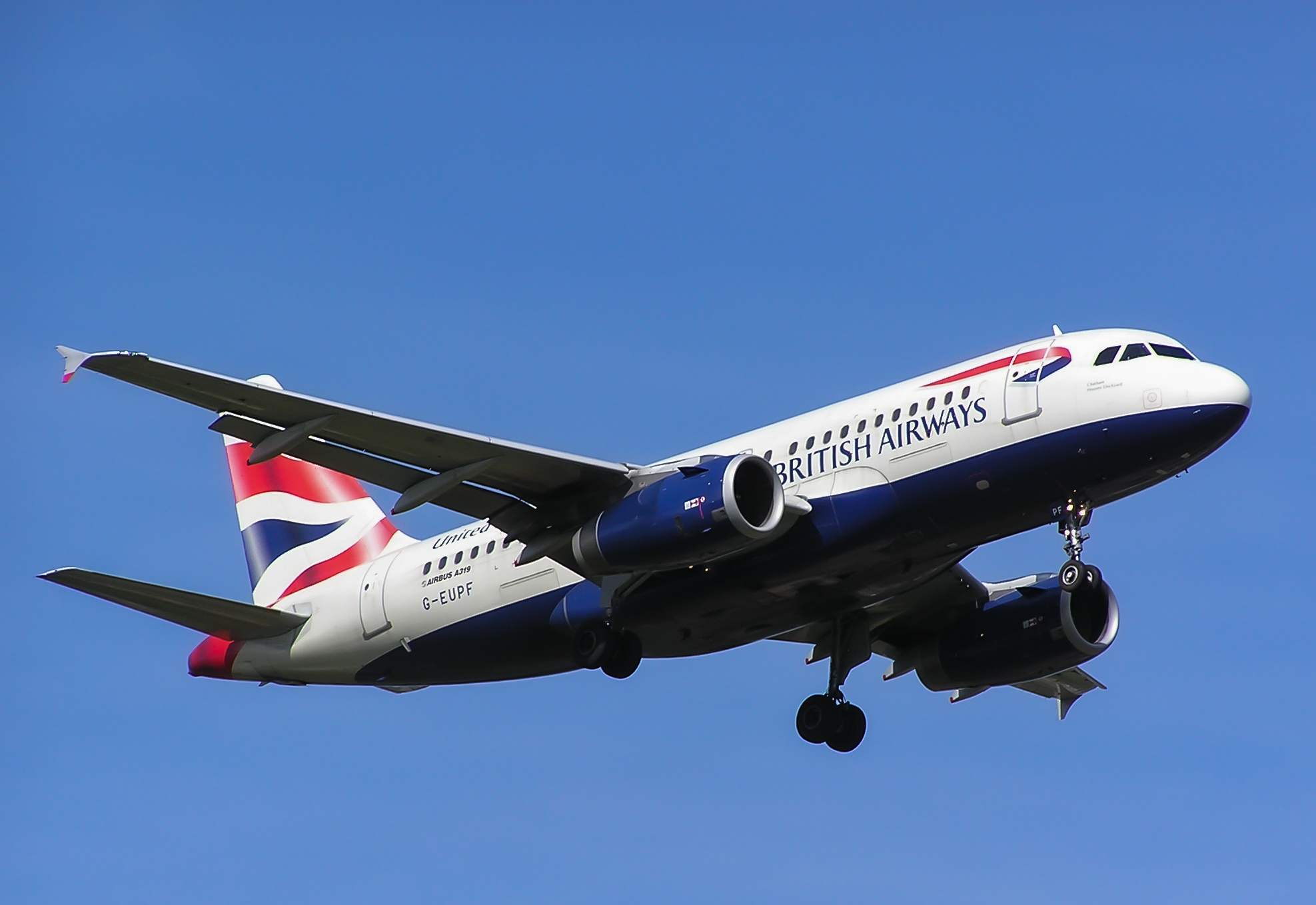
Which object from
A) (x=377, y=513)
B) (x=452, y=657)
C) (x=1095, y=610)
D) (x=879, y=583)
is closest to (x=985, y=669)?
(x=1095, y=610)

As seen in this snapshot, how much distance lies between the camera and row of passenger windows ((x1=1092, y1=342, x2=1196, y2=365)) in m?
27.9

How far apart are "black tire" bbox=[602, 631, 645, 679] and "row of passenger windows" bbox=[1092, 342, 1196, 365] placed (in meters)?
9.17

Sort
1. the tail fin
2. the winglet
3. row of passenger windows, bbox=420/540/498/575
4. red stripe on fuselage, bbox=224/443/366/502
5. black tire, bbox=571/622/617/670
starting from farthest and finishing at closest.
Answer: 1. red stripe on fuselage, bbox=224/443/366/502
2. the tail fin
3. row of passenger windows, bbox=420/540/498/575
4. black tire, bbox=571/622/617/670
5. the winglet

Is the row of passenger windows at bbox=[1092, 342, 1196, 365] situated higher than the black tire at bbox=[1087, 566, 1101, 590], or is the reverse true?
the row of passenger windows at bbox=[1092, 342, 1196, 365]

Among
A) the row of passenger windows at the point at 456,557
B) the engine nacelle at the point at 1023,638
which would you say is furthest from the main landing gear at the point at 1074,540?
the row of passenger windows at the point at 456,557

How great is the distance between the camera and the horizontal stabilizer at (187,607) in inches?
1187

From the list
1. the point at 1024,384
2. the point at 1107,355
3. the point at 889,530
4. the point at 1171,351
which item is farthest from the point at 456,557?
the point at 1171,351

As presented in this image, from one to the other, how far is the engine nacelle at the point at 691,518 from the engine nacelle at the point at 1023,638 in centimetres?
746

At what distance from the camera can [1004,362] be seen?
2877cm

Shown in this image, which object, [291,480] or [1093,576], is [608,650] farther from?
[291,480]

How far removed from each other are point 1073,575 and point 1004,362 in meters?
3.56

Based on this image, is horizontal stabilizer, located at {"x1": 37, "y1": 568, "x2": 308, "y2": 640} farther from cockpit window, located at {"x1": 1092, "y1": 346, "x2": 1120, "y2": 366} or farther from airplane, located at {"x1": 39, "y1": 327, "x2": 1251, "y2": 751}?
cockpit window, located at {"x1": 1092, "y1": 346, "x2": 1120, "y2": 366}

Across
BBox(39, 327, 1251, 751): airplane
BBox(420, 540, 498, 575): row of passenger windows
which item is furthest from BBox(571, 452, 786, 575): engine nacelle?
BBox(420, 540, 498, 575): row of passenger windows

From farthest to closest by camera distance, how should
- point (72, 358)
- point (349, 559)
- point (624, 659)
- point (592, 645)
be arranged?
point (349, 559) → point (592, 645) → point (624, 659) → point (72, 358)
